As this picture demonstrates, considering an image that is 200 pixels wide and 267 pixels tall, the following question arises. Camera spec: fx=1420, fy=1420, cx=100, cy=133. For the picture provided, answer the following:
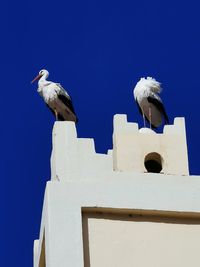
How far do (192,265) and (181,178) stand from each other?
1.24 metres

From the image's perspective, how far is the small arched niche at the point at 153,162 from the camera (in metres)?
18.3

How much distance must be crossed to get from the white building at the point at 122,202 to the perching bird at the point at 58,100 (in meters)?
3.67

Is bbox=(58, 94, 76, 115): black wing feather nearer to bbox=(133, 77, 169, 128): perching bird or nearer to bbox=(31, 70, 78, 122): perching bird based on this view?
bbox=(31, 70, 78, 122): perching bird

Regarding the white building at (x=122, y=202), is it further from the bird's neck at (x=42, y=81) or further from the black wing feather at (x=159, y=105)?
the bird's neck at (x=42, y=81)

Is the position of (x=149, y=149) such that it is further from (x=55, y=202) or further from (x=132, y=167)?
(x=55, y=202)

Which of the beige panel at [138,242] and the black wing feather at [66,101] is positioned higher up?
the black wing feather at [66,101]

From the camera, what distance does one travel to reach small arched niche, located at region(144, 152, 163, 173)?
18266 mm

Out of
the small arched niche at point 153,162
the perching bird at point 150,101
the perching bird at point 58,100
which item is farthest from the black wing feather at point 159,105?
the small arched niche at point 153,162

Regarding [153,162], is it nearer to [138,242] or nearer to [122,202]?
[122,202]

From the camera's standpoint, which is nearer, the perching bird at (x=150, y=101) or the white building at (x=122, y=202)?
the white building at (x=122, y=202)

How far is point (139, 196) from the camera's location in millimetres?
17781

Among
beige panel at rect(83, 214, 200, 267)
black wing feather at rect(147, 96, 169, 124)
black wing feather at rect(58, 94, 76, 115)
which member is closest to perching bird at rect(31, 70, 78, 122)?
black wing feather at rect(58, 94, 76, 115)

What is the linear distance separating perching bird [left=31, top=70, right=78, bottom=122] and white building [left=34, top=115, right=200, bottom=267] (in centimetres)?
367

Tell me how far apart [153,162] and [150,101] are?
305 cm
